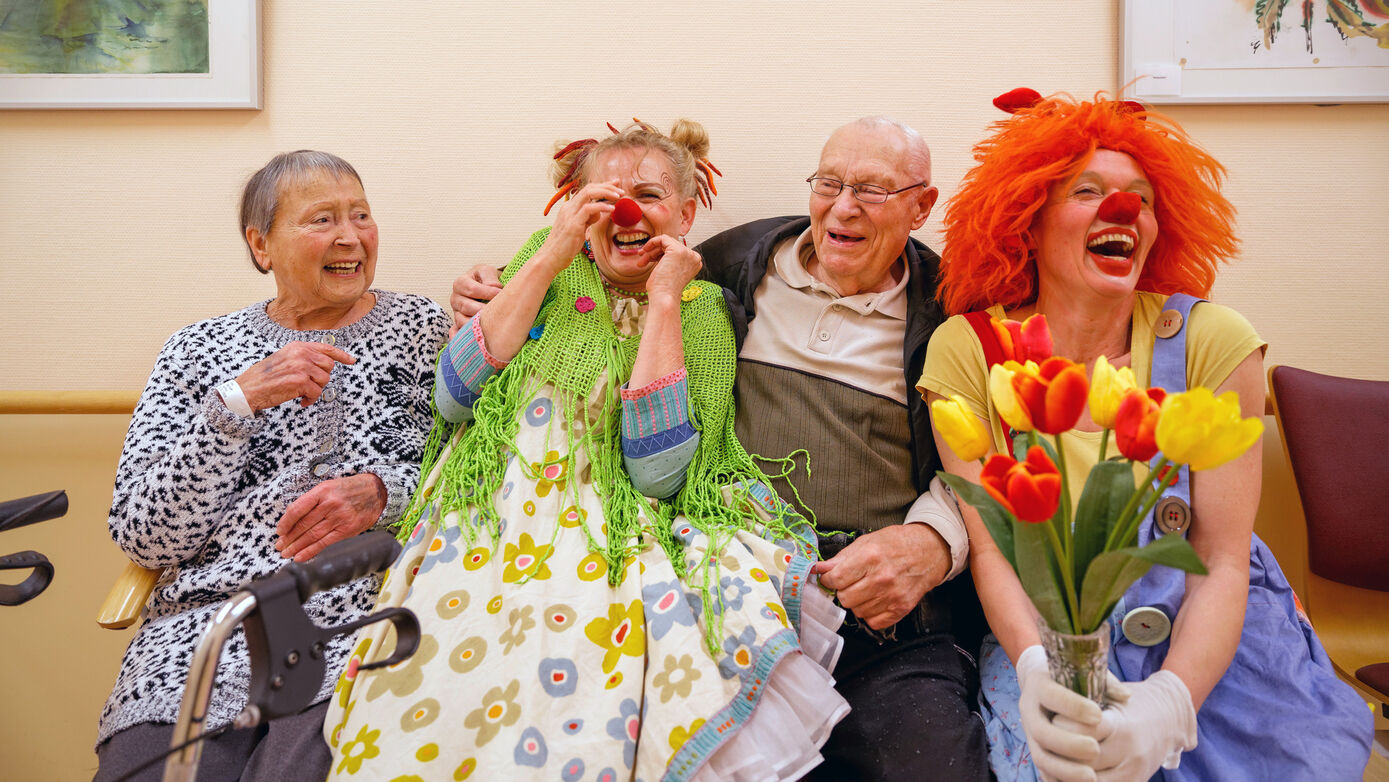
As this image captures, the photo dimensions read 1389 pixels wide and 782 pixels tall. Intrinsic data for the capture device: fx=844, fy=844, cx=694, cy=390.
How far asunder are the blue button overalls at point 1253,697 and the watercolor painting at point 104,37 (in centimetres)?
A: 225

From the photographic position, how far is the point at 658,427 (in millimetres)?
1492

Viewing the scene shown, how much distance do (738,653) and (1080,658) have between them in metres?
0.54

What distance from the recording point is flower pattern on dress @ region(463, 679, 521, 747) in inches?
48.6

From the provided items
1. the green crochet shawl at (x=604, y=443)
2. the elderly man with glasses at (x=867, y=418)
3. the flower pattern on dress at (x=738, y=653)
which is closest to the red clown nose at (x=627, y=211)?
the green crochet shawl at (x=604, y=443)

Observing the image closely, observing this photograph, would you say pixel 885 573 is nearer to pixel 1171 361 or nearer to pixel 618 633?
pixel 618 633

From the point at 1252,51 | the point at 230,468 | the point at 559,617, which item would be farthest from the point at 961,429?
the point at 1252,51

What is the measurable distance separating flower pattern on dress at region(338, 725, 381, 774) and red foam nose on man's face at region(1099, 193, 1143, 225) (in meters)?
1.43

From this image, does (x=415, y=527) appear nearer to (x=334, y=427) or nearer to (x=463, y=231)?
→ (x=334, y=427)

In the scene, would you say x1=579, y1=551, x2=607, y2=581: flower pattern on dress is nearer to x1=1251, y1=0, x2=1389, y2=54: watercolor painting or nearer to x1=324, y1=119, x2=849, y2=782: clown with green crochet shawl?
x1=324, y1=119, x2=849, y2=782: clown with green crochet shawl

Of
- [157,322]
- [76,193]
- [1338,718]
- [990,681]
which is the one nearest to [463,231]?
[157,322]

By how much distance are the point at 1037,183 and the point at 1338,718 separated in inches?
37.7

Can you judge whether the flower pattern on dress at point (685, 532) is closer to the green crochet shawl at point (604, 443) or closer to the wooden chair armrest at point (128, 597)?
the green crochet shawl at point (604, 443)

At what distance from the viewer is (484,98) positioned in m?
Result: 2.11

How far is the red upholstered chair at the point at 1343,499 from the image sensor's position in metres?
1.79
